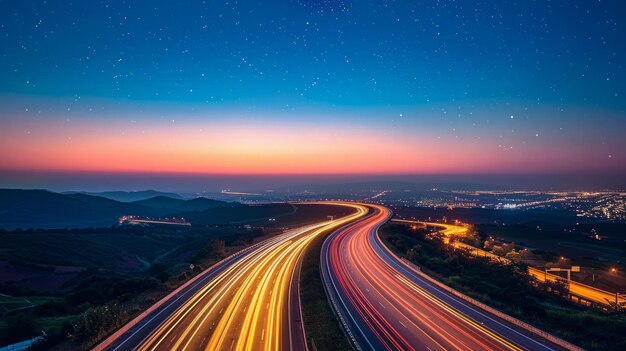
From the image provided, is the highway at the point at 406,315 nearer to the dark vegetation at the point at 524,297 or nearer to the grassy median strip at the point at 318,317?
the grassy median strip at the point at 318,317

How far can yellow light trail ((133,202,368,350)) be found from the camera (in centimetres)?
2819

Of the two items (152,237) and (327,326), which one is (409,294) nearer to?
(327,326)

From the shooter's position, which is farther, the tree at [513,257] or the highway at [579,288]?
the tree at [513,257]

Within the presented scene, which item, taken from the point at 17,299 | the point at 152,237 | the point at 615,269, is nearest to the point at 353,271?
the point at 17,299

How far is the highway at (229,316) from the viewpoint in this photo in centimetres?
2825

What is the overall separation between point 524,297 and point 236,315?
32940mm

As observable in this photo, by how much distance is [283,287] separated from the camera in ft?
152

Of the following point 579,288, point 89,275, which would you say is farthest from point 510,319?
point 89,275

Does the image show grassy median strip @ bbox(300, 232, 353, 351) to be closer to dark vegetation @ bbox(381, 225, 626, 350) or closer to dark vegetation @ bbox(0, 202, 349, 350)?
dark vegetation @ bbox(381, 225, 626, 350)

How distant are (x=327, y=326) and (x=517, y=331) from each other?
16.7 meters

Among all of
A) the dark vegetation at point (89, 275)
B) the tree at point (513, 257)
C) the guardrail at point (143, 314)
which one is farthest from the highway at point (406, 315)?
the tree at point (513, 257)

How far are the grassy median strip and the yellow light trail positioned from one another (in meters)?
1.83

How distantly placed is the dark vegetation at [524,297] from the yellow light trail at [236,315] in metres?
23.1

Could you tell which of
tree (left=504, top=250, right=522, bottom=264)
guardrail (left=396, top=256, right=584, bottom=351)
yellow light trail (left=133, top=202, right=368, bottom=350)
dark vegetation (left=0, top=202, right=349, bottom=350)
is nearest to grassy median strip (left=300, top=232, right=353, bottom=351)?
yellow light trail (left=133, top=202, right=368, bottom=350)
